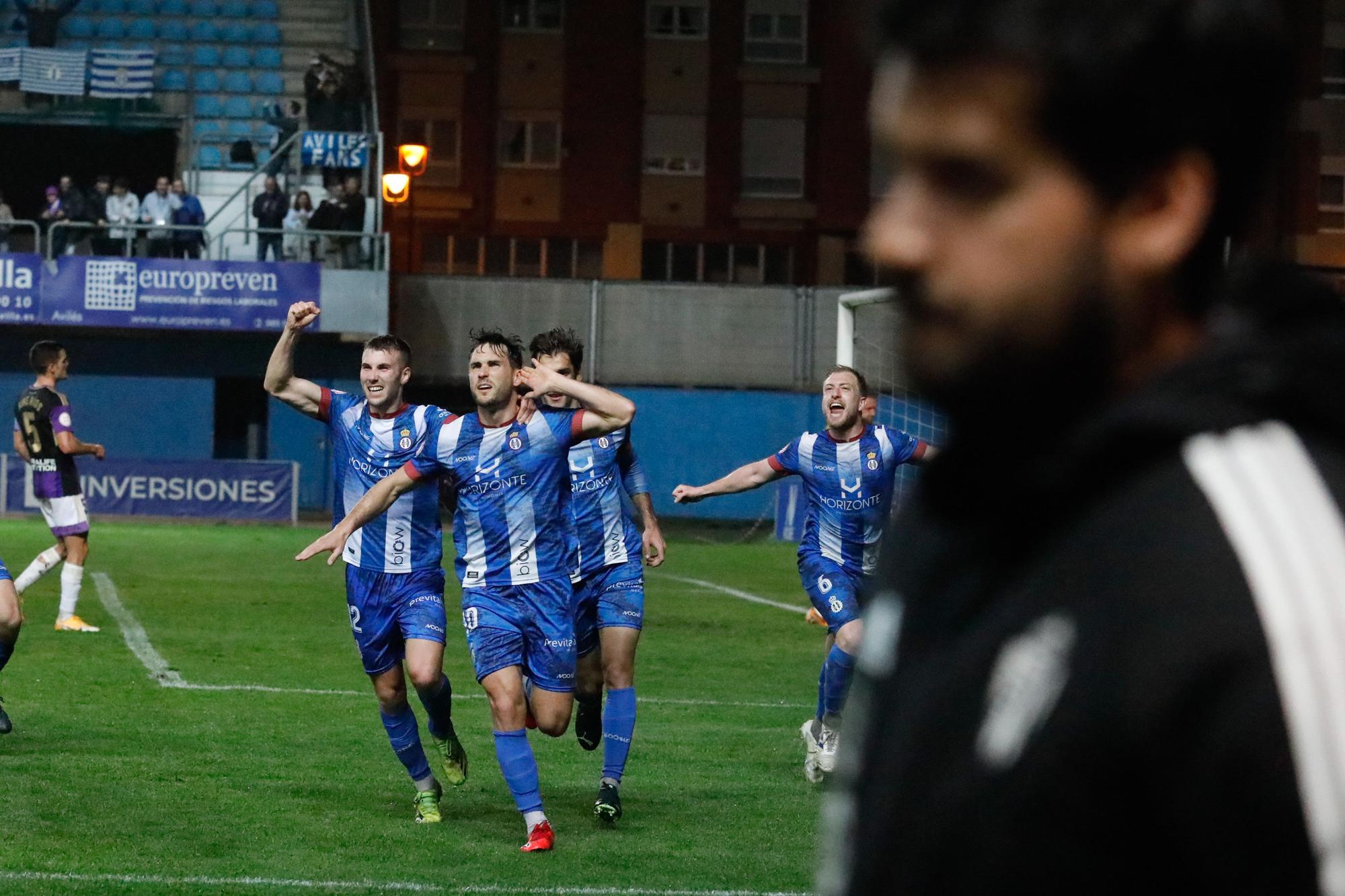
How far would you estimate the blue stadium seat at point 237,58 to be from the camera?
131 feet

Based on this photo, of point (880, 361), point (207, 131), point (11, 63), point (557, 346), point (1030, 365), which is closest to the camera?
point (1030, 365)

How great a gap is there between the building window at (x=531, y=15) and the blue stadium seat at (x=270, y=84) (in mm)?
6046

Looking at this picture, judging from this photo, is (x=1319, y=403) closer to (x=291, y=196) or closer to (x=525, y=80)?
(x=291, y=196)

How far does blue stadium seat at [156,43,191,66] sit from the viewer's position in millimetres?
39625

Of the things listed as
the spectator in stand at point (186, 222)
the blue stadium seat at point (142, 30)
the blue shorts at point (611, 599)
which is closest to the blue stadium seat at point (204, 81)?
the blue stadium seat at point (142, 30)

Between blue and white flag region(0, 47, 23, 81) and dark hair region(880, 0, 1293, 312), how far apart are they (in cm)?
3811

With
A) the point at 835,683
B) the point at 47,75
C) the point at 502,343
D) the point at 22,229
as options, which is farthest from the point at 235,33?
the point at 502,343

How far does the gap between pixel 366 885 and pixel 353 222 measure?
28.4m

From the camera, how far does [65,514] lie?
15.6 meters

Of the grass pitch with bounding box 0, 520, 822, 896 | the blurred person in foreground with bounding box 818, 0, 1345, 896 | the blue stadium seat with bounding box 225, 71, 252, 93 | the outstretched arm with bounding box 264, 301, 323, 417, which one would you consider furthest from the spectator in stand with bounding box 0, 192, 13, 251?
the blurred person in foreground with bounding box 818, 0, 1345, 896

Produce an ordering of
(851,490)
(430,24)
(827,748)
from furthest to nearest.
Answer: (430,24), (851,490), (827,748)

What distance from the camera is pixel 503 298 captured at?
120ft

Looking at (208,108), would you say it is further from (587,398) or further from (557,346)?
(587,398)

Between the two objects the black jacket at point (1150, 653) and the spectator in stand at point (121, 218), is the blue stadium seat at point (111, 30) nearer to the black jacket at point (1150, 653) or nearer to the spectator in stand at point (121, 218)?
the spectator in stand at point (121, 218)
